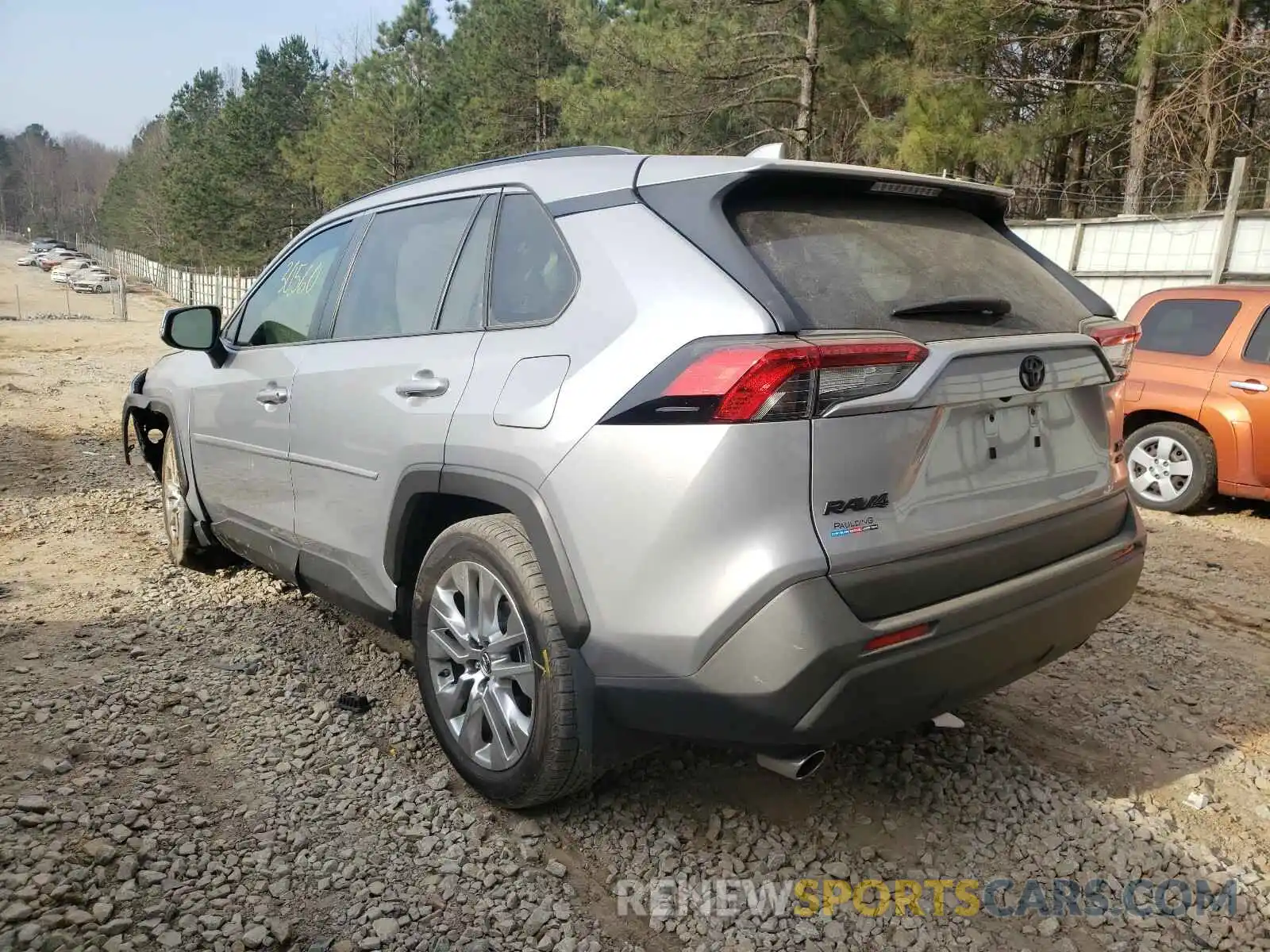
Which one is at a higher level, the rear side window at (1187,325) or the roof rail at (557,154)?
the roof rail at (557,154)

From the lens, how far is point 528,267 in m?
2.72

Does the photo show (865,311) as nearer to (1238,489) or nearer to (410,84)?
(1238,489)

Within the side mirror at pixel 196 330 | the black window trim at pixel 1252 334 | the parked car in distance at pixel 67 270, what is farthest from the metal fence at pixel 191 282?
the black window trim at pixel 1252 334

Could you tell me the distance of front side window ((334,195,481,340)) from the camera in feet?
10.2

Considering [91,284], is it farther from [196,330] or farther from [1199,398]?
[1199,398]

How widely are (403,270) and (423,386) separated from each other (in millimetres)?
675

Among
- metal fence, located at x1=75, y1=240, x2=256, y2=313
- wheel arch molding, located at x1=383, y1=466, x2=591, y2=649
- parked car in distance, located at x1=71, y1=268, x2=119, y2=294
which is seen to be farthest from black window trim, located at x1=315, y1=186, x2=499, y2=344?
parked car in distance, located at x1=71, y1=268, x2=119, y2=294

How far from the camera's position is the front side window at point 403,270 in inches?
122

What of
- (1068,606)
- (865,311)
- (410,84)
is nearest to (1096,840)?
(1068,606)

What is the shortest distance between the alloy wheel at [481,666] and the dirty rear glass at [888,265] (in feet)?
3.72

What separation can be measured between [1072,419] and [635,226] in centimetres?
133

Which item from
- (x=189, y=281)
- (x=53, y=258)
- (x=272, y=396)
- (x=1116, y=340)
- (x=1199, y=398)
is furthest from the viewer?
(x=53, y=258)

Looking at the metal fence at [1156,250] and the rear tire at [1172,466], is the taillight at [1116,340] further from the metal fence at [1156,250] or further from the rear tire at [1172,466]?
the metal fence at [1156,250]

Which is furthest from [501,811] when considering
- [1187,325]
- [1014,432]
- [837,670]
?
[1187,325]
